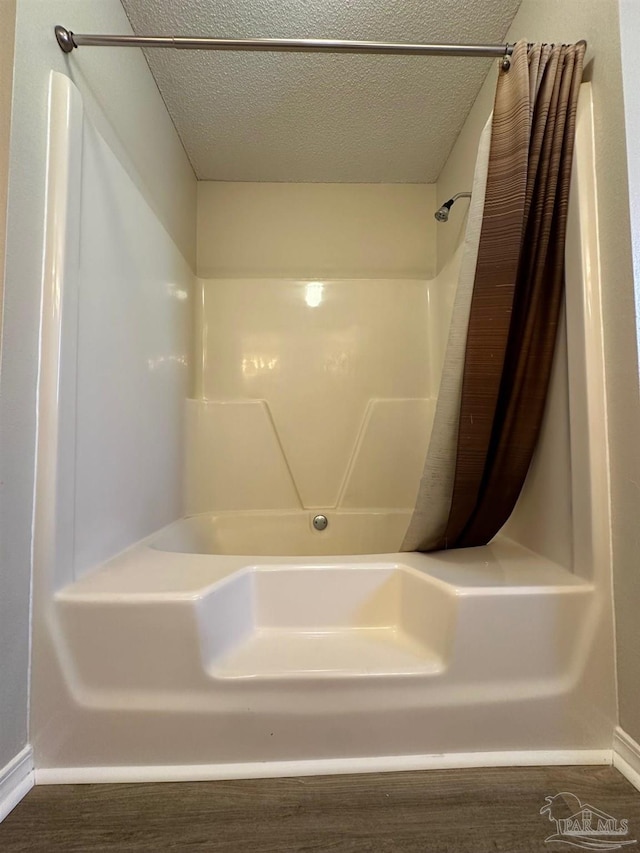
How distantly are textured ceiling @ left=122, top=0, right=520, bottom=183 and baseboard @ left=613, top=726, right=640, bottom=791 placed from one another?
83.3 inches

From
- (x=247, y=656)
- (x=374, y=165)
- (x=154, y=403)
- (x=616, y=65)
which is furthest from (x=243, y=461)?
(x=616, y=65)

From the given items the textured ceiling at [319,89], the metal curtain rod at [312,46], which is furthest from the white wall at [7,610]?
the textured ceiling at [319,89]

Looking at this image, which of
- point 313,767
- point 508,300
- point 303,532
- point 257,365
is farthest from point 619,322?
point 257,365

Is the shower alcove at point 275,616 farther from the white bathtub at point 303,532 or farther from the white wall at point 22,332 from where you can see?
the white bathtub at point 303,532

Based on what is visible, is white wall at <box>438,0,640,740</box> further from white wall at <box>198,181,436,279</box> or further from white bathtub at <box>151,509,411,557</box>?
white wall at <box>198,181,436,279</box>

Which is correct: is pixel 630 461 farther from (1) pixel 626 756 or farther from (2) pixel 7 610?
(2) pixel 7 610

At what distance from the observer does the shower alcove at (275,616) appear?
0.93 m

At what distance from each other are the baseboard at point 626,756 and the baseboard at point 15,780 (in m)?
1.22

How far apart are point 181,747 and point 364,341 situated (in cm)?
184

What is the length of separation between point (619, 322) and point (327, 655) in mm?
985

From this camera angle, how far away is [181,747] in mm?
930

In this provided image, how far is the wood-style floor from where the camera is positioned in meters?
0.76

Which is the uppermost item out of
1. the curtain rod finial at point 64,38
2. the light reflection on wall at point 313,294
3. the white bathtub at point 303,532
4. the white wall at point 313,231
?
the white wall at point 313,231

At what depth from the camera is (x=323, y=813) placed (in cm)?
82
